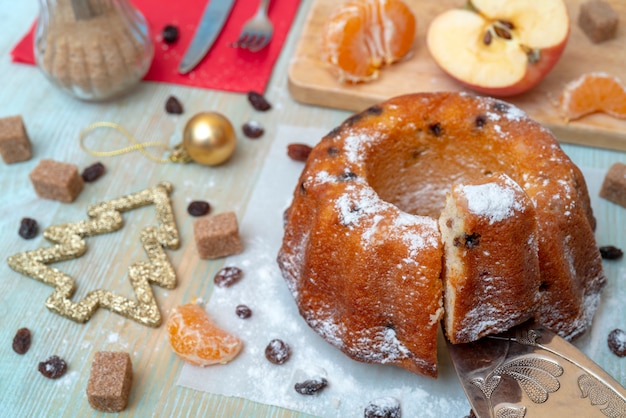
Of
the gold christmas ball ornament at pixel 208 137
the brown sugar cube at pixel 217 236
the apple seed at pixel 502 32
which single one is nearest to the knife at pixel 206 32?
the gold christmas ball ornament at pixel 208 137

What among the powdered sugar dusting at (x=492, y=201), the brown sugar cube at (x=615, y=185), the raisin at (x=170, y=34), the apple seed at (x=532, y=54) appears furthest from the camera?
the raisin at (x=170, y=34)

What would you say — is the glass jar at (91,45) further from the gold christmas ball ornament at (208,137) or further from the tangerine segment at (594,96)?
the tangerine segment at (594,96)

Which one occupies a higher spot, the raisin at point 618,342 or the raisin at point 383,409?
the raisin at point 618,342

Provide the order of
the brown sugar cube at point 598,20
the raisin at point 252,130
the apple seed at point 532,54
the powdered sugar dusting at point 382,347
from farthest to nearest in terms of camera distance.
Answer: the brown sugar cube at point 598,20 < the raisin at point 252,130 < the apple seed at point 532,54 < the powdered sugar dusting at point 382,347

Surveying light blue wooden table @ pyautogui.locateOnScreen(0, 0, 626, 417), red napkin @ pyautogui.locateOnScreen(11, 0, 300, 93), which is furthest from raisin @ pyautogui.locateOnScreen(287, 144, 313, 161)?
red napkin @ pyautogui.locateOnScreen(11, 0, 300, 93)

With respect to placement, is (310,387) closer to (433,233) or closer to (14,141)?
(433,233)

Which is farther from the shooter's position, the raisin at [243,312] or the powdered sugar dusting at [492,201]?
the raisin at [243,312]

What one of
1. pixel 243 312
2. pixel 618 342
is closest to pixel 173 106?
pixel 243 312

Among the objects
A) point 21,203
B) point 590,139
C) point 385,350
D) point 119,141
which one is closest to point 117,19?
point 119,141
